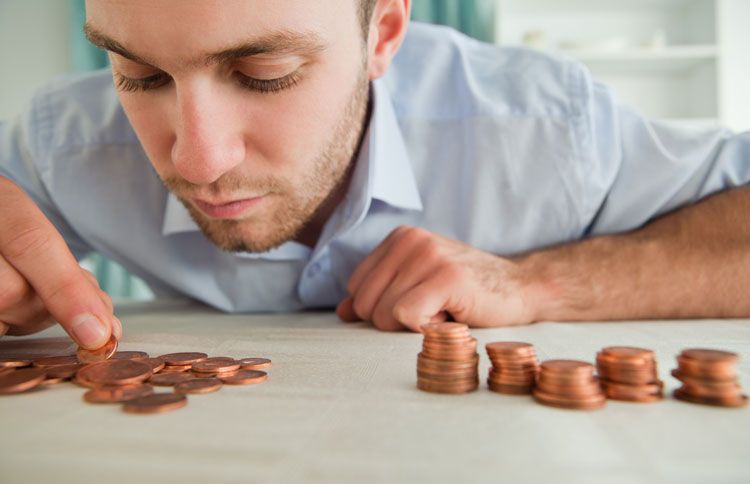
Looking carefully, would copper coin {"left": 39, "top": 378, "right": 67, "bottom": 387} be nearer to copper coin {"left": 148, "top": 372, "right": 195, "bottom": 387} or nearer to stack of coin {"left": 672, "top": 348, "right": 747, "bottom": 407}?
copper coin {"left": 148, "top": 372, "right": 195, "bottom": 387}

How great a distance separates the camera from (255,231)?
1.23 m

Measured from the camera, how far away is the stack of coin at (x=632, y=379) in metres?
0.64

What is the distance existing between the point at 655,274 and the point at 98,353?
101cm

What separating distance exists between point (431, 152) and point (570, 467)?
1133 millimetres

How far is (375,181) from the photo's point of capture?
1.37 meters

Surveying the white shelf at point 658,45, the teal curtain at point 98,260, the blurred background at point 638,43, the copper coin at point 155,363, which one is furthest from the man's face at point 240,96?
the teal curtain at point 98,260

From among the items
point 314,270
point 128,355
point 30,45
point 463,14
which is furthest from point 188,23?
point 30,45

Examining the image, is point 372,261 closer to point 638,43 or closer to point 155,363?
point 155,363

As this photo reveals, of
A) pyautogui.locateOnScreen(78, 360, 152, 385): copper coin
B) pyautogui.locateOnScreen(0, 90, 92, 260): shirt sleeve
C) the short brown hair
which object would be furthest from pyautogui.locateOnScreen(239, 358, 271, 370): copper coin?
pyautogui.locateOnScreen(0, 90, 92, 260): shirt sleeve

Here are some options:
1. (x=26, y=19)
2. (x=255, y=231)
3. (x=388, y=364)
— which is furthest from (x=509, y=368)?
(x=26, y=19)

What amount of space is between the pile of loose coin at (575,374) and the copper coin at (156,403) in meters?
0.25

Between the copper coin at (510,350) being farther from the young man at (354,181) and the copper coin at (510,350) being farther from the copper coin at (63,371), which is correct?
the copper coin at (63,371)

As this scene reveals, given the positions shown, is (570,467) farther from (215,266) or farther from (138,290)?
(138,290)

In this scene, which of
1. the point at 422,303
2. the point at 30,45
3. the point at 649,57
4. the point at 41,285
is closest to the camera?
the point at 41,285
